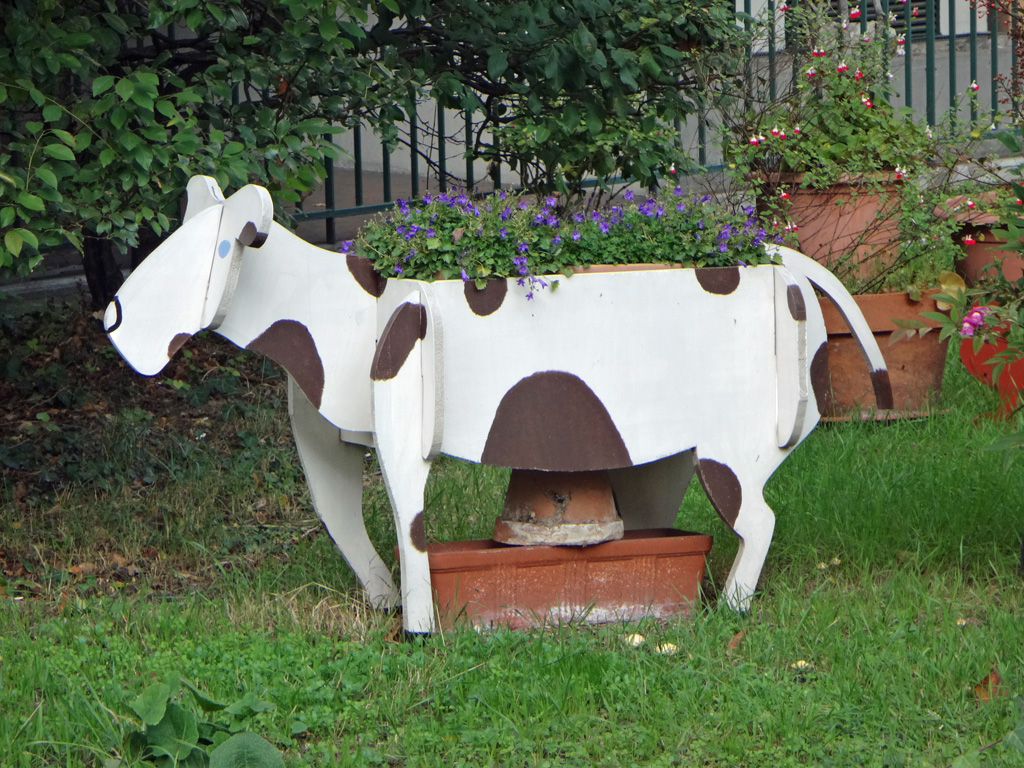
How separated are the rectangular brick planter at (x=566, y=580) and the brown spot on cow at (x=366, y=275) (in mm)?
650

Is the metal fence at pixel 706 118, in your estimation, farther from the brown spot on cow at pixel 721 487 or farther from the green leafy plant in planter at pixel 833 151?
the brown spot on cow at pixel 721 487

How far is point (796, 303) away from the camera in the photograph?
282 cm

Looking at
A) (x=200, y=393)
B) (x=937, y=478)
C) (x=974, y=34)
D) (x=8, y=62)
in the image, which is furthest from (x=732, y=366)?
(x=974, y=34)

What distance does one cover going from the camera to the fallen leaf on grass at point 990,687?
2.44 meters

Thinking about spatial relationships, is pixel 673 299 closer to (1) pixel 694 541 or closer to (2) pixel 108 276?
(1) pixel 694 541

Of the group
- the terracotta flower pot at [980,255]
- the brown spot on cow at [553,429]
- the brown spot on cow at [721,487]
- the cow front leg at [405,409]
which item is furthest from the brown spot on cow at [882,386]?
the terracotta flower pot at [980,255]

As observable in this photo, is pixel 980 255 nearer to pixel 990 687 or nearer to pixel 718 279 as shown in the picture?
pixel 718 279

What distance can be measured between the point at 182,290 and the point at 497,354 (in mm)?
710

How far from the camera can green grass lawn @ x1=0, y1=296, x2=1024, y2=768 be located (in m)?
2.34

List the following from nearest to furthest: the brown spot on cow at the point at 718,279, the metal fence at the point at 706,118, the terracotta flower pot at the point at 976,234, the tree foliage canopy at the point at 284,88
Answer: the brown spot on cow at the point at 718,279
the tree foliage canopy at the point at 284,88
the terracotta flower pot at the point at 976,234
the metal fence at the point at 706,118

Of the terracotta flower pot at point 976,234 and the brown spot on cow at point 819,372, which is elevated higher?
the terracotta flower pot at point 976,234

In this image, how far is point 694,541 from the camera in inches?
117

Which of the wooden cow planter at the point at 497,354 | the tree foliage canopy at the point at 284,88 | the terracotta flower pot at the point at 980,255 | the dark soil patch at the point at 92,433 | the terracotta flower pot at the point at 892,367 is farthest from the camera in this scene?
the terracotta flower pot at the point at 980,255

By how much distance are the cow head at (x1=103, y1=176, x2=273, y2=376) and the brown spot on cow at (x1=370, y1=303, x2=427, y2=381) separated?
338mm
